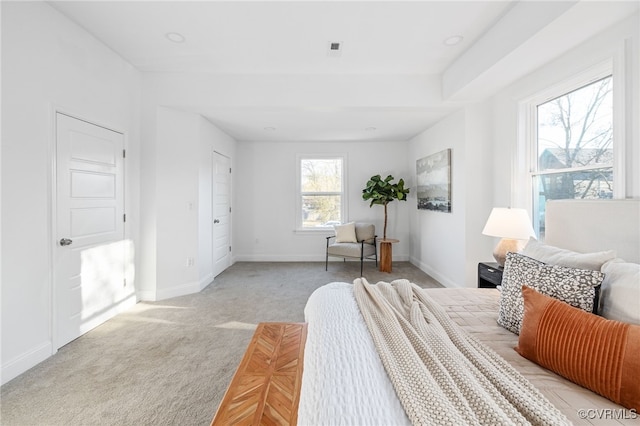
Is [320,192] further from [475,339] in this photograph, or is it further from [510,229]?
[475,339]

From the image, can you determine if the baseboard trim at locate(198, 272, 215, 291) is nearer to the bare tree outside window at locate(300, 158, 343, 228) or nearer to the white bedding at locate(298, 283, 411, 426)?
the bare tree outside window at locate(300, 158, 343, 228)

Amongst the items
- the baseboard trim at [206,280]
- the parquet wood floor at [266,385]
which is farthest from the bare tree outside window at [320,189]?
the parquet wood floor at [266,385]

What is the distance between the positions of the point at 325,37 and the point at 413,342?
8.50 ft

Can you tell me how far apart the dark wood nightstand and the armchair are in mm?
2006

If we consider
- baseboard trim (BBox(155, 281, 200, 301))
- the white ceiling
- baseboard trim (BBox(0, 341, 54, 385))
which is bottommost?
baseboard trim (BBox(0, 341, 54, 385))

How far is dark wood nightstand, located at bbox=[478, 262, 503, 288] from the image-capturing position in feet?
7.75

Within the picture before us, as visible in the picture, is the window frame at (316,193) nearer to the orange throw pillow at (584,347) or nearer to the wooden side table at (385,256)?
the wooden side table at (385,256)

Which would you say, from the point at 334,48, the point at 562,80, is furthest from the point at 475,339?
the point at 334,48

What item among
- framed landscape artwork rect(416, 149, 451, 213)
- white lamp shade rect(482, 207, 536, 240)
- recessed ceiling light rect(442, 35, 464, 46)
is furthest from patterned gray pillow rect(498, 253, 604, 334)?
framed landscape artwork rect(416, 149, 451, 213)

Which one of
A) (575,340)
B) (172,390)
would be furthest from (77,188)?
(575,340)

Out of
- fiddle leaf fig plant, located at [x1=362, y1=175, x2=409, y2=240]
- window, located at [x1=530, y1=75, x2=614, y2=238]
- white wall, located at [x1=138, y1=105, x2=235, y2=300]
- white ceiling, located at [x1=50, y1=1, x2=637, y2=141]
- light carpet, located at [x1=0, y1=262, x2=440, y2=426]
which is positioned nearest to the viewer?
light carpet, located at [x1=0, y1=262, x2=440, y2=426]

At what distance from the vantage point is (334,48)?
8.86ft

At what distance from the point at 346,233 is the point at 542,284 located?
3689 millimetres

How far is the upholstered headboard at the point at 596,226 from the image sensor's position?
1.60 metres
